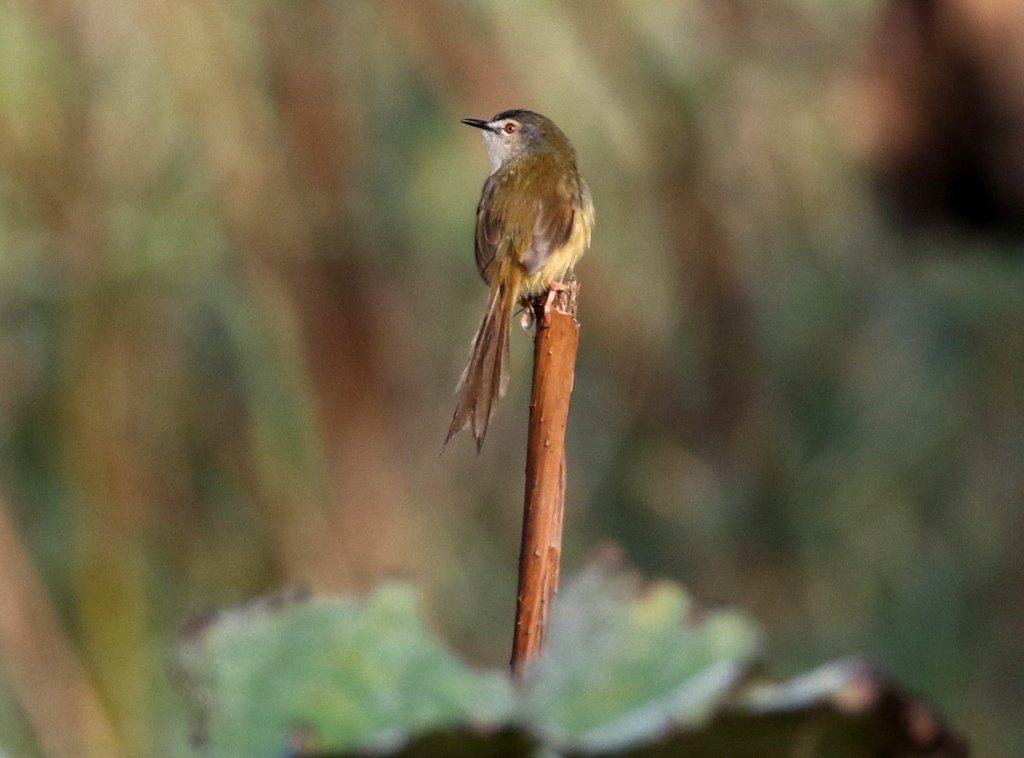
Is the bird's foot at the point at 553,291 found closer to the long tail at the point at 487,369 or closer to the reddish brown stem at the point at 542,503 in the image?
the long tail at the point at 487,369

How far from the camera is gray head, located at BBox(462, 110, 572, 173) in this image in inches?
168

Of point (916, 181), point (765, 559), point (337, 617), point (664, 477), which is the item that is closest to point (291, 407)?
point (664, 477)

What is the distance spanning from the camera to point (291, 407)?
5871 millimetres

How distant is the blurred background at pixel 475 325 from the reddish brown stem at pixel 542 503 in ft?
10.3

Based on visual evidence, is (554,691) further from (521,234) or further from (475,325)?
(475,325)

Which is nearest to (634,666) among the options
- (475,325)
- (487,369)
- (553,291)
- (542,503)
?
(542,503)

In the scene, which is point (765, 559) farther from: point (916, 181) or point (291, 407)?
point (291, 407)

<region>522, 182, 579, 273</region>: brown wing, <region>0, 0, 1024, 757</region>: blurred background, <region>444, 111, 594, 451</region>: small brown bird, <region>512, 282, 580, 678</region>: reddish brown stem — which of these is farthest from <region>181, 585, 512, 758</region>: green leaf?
<region>0, 0, 1024, 757</region>: blurred background

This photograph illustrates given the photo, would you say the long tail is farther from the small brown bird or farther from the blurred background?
the blurred background

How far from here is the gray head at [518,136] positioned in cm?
426

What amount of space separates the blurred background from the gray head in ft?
4.68

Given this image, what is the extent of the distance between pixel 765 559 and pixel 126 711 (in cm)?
331

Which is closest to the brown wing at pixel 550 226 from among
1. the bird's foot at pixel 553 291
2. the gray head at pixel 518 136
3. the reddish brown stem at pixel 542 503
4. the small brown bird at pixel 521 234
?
the small brown bird at pixel 521 234

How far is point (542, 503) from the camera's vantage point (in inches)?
50.8
